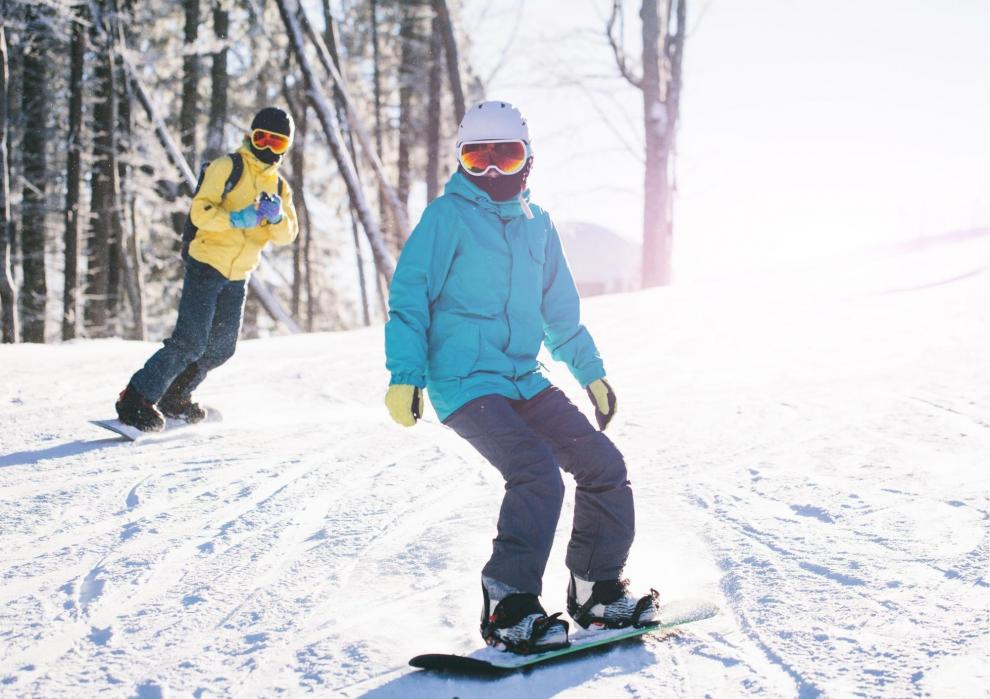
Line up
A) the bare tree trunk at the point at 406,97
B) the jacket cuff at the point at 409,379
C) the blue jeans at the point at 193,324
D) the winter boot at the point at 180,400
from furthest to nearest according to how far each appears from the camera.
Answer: the bare tree trunk at the point at 406,97 → the winter boot at the point at 180,400 → the blue jeans at the point at 193,324 → the jacket cuff at the point at 409,379

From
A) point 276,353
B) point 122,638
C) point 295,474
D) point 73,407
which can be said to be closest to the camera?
point 122,638

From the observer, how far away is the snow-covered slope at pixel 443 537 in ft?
7.61

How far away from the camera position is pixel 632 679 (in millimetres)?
2266

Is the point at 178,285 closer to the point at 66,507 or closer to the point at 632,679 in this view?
the point at 66,507

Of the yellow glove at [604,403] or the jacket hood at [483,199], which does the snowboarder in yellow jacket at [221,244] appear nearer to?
the jacket hood at [483,199]

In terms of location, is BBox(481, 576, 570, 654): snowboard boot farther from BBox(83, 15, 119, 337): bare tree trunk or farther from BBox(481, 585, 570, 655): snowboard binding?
BBox(83, 15, 119, 337): bare tree trunk

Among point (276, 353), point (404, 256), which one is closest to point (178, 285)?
point (276, 353)

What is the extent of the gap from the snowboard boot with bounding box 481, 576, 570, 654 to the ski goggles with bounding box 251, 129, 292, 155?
3473 millimetres

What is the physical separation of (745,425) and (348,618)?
3.53m

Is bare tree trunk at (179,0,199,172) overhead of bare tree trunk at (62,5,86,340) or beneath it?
overhead

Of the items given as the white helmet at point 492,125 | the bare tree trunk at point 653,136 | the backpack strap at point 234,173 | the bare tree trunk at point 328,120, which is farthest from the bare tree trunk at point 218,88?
the white helmet at point 492,125

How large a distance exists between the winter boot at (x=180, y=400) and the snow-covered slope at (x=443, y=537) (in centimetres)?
24

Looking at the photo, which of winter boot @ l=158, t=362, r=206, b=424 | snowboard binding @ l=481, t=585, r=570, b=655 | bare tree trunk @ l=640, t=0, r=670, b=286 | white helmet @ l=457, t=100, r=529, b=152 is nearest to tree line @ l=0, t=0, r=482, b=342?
bare tree trunk @ l=640, t=0, r=670, b=286

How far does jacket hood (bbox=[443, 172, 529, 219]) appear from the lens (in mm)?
2908
